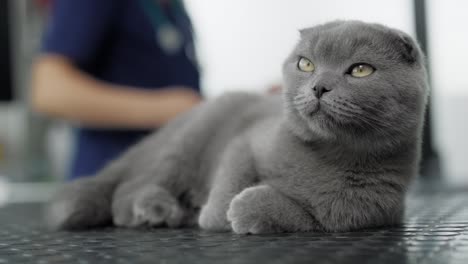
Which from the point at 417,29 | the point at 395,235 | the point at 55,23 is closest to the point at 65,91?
the point at 55,23

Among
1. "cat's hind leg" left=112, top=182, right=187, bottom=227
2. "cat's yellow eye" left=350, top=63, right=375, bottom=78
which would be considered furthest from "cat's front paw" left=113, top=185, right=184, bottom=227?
"cat's yellow eye" left=350, top=63, right=375, bottom=78

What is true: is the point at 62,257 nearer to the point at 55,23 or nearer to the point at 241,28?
the point at 55,23

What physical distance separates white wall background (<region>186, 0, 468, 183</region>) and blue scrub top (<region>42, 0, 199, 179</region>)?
0.37m

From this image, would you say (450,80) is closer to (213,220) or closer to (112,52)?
(112,52)

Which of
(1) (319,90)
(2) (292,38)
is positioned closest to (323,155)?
(1) (319,90)

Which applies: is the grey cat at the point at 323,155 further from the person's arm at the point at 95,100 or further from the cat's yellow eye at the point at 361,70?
the person's arm at the point at 95,100

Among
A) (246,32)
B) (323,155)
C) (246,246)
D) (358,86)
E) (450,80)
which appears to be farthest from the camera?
(246,32)

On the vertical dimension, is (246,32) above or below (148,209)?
above

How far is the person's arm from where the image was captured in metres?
1.66

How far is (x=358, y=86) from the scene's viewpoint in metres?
0.88

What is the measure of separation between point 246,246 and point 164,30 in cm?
114

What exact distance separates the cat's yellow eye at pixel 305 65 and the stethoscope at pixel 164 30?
0.88 meters

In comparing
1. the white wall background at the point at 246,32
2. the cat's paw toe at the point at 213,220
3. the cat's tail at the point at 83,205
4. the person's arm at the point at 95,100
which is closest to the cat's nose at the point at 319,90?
the cat's paw toe at the point at 213,220

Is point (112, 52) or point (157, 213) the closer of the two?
point (157, 213)
